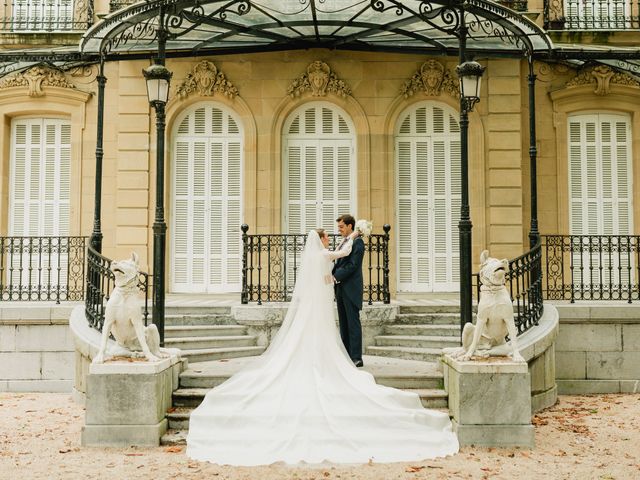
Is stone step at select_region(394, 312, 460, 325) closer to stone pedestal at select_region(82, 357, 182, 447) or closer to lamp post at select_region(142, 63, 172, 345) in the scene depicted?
lamp post at select_region(142, 63, 172, 345)

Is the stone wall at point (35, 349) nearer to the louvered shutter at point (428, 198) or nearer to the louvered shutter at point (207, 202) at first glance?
the louvered shutter at point (207, 202)

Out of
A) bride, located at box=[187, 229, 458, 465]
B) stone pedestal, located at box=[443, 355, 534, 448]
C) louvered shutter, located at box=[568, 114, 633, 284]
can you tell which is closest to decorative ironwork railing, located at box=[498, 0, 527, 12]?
louvered shutter, located at box=[568, 114, 633, 284]

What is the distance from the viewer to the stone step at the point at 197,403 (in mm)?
6543

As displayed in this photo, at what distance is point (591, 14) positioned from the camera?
1311 centimetres

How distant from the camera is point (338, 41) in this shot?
11367 mm

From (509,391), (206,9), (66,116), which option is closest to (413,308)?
(509,391)

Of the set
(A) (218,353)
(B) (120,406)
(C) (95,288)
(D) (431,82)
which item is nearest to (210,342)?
(A) (218,353)

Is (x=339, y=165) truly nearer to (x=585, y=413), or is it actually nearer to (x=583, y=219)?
(x=583, y=219)

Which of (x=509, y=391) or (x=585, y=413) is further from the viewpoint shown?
(x=585, y=413)

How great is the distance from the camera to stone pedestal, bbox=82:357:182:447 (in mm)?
6234

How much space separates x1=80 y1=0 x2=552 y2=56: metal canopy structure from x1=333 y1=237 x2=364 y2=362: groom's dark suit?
375cm

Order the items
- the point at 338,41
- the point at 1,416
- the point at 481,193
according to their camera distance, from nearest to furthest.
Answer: the point at 1,416 < the point at 338,41 < the point at 481,193

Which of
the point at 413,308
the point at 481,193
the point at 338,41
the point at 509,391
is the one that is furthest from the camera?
the point at 481,193

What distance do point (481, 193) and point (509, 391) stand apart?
253 inches
